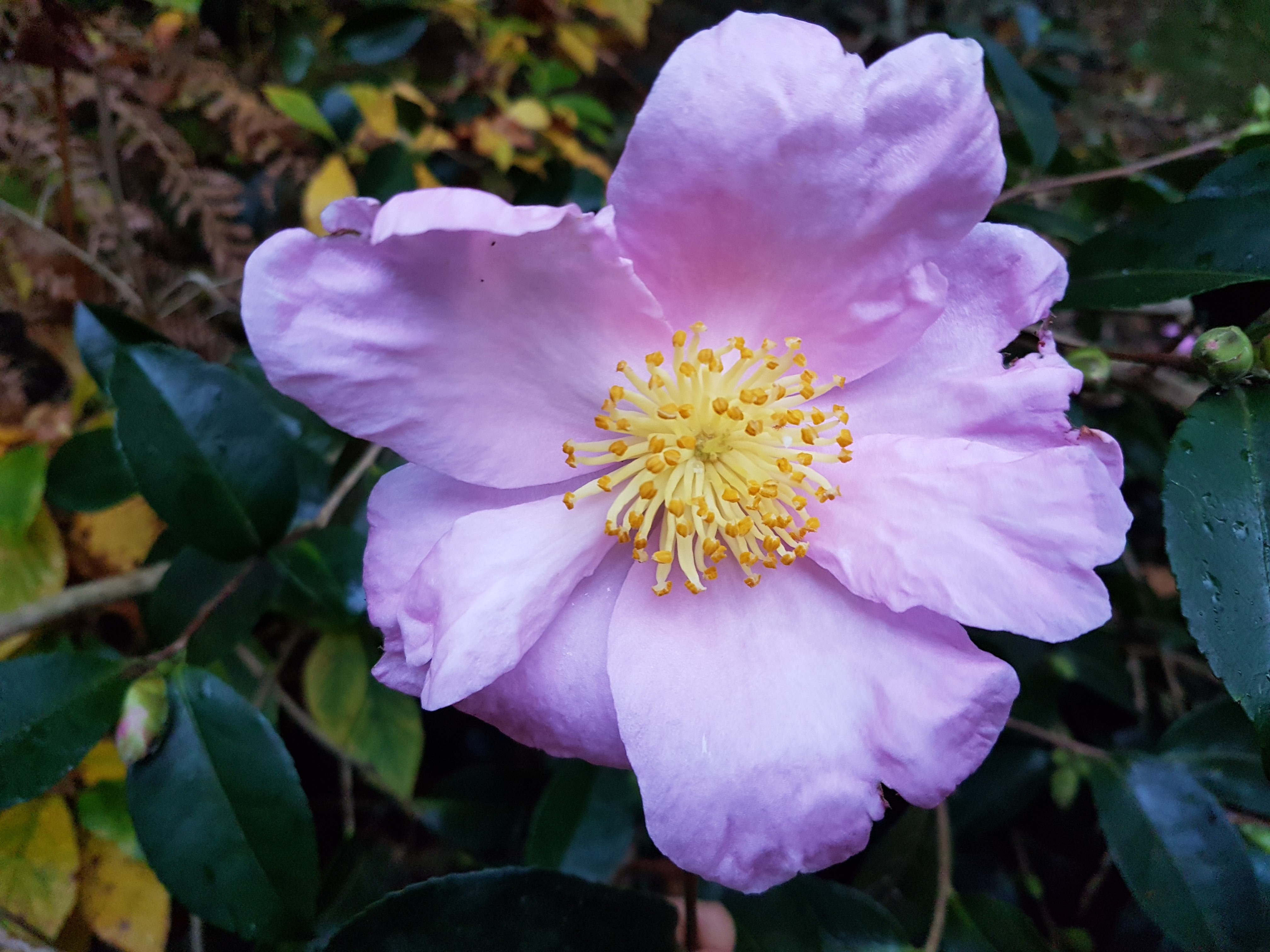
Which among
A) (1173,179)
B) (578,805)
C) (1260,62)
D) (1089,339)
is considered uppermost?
(1260,62)

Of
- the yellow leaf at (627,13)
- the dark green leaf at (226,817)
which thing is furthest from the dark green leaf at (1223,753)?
the yellow leaf at (627,13)

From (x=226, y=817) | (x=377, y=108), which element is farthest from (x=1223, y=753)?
(x=377, y=108)

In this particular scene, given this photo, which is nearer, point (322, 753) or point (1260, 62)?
point (1260, 62)

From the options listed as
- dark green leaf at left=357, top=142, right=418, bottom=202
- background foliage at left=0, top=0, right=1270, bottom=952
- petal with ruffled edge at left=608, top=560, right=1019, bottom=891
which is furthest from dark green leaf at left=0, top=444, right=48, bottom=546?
petal with ruffled edge at left=608, top=560, right=1019, bottom=891

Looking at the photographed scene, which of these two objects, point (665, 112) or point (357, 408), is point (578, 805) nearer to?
point (357, 408)

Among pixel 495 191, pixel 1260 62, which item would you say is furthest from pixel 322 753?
pixel 1260 62
